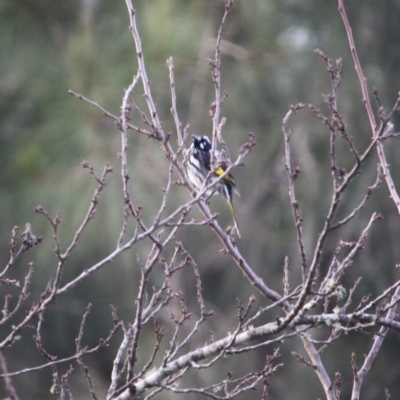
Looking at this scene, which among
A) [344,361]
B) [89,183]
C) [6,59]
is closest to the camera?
[344,361]

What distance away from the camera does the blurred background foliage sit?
1193 cm

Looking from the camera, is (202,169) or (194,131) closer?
(202,169)

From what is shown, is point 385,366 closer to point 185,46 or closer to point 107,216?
point 107,216

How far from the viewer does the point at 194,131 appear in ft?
38.8

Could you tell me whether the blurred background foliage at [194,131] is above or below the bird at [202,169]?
above

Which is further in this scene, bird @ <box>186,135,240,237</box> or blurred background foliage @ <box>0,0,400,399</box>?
blurred background foliage @ <box>0,0,400,399</box>

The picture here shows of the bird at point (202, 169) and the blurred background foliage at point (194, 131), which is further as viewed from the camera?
the blurred background foliage at point (194, 131)

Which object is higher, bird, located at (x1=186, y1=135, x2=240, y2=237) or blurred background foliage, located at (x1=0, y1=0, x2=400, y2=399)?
blurred background foliage, located at (x1=0, y1=0, x2=400, y2=399)

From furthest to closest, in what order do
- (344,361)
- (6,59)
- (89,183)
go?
(6,59), (89,183), (344,361)

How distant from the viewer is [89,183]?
12.7 m

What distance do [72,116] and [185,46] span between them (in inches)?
79.4

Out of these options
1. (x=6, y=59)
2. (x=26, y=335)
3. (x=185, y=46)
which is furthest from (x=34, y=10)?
(x=26, y=335)

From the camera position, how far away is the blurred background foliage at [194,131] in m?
11.9

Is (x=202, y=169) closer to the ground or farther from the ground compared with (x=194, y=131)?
closer to the ground
